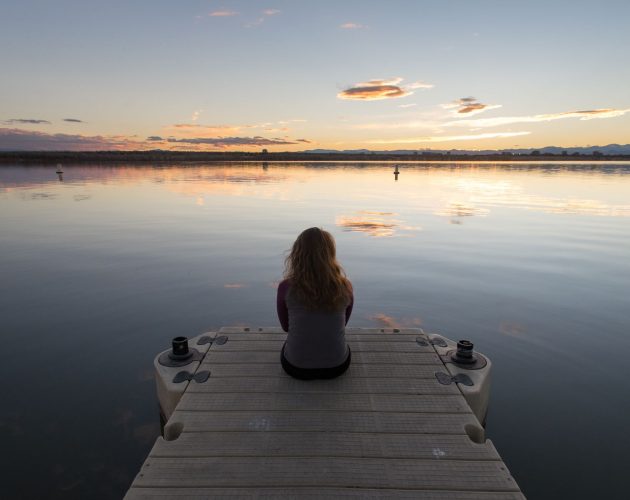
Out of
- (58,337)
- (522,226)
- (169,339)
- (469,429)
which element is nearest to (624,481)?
(469,429)

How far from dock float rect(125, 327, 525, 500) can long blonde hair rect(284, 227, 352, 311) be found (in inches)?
49.7

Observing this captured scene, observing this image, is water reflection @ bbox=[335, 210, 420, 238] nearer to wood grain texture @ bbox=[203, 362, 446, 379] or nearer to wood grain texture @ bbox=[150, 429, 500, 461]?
wood grain texture @ bbox=[203, 362, 446, 379]

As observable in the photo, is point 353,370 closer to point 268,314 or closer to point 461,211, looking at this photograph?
point 268,314

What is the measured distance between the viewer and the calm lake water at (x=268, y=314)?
5297 mm

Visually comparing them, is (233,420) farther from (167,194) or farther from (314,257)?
(167,194)

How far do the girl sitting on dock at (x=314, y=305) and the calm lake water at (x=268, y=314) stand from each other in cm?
274

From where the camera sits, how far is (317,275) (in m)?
4.63

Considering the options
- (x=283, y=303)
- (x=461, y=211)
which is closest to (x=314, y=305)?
(x=283, y=303)

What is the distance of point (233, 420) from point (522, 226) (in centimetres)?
2114

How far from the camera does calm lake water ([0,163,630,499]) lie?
530 centimetres

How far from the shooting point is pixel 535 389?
6797mm

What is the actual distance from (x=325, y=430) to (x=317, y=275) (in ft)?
5.74

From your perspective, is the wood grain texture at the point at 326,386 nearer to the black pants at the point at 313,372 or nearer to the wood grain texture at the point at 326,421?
the black pants at the point at 313,372

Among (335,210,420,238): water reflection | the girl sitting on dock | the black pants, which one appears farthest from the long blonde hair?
(335,210,420,238): water reflection
